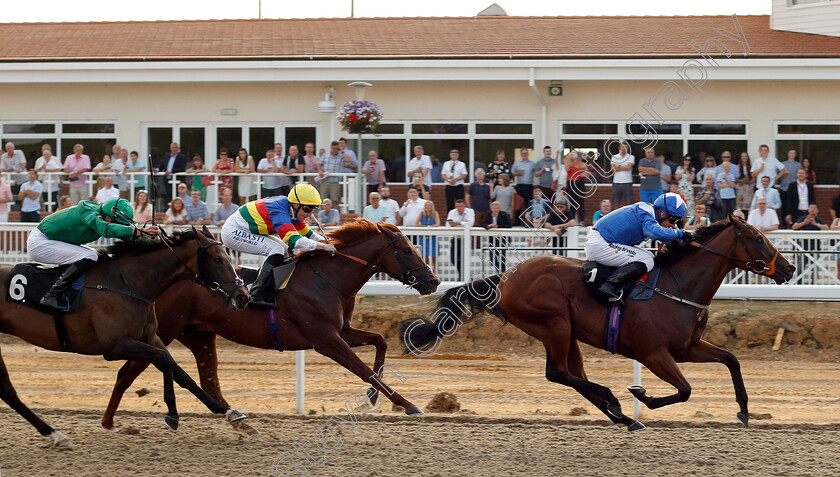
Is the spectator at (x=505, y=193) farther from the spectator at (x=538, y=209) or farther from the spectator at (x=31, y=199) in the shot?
the spectator at (x=31, y=199)

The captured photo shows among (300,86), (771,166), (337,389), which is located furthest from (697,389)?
(300,86)

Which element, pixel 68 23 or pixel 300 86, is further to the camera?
pixel 68 23

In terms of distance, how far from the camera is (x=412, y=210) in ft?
41.9

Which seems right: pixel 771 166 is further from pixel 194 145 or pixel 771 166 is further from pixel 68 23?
pixel 68 23

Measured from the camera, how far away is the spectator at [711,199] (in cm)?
1298

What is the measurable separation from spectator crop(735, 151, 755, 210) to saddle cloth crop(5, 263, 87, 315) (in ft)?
31.7

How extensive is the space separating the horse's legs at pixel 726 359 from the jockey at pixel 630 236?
2.24 feet

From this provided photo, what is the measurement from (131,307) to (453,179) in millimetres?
7719

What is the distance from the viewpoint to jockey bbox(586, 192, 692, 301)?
7332 millimetres

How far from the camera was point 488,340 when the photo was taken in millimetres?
11797

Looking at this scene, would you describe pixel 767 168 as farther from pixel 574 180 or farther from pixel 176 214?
pixel 176 214

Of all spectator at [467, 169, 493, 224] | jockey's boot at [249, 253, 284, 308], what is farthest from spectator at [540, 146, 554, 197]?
jockey's boot at [249, 253, 284, 308]

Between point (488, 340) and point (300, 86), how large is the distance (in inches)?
272

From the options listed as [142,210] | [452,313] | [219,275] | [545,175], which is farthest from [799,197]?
[219,275]
